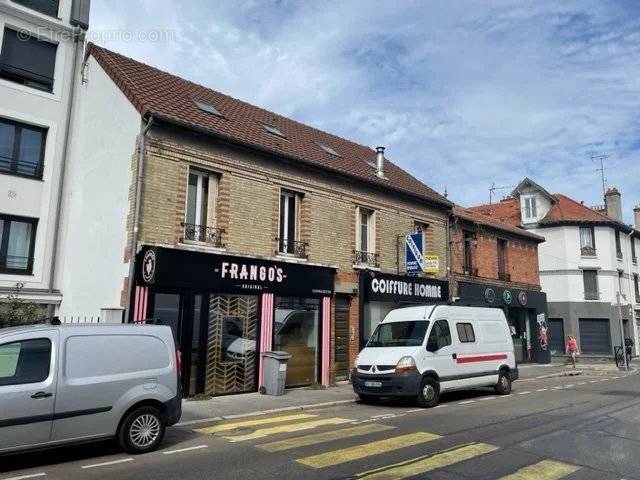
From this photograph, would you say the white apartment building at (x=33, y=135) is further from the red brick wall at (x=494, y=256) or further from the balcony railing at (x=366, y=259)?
the red brick wall at (x=494, y=256)

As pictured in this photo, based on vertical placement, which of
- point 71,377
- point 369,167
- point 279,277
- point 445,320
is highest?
point 369,167

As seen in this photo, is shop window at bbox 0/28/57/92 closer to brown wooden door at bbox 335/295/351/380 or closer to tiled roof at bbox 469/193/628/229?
brown wooden door at bbox 335/295/351/380

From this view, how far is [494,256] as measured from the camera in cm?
2369

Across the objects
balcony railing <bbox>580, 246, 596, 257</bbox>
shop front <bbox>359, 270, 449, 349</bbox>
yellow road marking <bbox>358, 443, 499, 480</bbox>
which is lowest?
yellow road marking <bbox>358, 443, 499, 480</bbox>

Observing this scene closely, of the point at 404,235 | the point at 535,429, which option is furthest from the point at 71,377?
the point at 404,235

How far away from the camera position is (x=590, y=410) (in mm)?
10727

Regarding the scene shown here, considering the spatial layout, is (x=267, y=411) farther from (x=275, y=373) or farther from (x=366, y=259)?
(x=366, y=259)

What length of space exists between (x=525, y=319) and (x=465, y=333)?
14287mm

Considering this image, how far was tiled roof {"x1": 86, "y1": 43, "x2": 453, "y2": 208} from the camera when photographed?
1342 cm

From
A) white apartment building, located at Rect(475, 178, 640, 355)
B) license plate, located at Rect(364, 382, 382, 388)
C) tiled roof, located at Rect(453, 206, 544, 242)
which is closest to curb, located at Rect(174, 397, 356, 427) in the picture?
license plate, located at Rect(364, 382, 382, 388)

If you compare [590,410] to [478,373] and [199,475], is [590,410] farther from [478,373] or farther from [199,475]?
[199,475]

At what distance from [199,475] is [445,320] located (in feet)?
25.6

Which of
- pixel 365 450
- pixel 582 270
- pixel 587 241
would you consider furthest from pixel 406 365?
pixel 587 241

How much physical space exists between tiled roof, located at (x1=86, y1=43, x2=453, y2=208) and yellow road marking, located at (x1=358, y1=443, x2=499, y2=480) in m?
9.23
